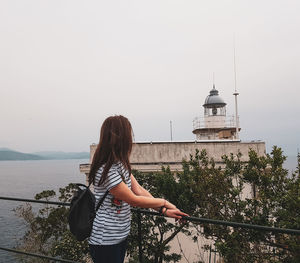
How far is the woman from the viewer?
5.90 ft

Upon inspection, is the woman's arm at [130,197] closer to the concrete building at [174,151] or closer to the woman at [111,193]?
the woman at [111,193]

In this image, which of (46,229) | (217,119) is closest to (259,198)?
(46,229)

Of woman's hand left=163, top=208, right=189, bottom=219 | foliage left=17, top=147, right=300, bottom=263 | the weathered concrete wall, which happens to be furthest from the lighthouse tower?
woman's hand left=163, top=208, right=189, bottom=219

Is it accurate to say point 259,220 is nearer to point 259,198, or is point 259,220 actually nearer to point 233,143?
point 259,198

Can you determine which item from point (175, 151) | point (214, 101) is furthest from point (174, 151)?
point (214, 101)

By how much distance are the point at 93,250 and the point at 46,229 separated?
1697 cm

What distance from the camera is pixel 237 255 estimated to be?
634 cm

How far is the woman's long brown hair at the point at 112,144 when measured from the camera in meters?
A: 1.81

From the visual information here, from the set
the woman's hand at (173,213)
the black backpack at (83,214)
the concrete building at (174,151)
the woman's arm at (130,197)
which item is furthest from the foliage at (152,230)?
the black backpack at (83,214)

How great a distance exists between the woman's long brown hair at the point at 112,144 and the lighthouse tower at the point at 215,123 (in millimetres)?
21717

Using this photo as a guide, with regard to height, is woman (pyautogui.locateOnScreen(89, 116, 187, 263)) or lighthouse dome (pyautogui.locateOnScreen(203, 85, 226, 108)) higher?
lighthouse dome (pyautogui.locateOnScreen(203, 85, 226, 108))

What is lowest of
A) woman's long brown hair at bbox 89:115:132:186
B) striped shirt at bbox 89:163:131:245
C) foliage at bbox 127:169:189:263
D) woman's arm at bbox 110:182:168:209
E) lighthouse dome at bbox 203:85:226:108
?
foliage at bbox 127:169:189:263

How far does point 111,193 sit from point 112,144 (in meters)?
0.36

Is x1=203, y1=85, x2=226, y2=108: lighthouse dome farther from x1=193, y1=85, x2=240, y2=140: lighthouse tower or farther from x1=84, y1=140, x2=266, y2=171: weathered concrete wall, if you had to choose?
x1=84, y1=140, x2=266, y2=171: weathered concrete wall
